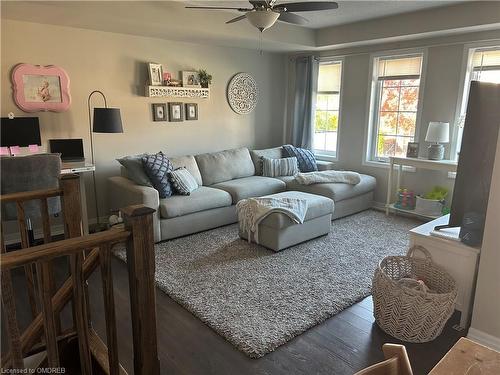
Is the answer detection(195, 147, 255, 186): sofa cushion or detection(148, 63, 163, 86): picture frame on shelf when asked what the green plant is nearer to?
detection(195, 147, 255, 186): sofa cushion

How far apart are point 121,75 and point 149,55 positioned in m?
0.46

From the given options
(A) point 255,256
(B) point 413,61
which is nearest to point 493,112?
(A) point 255,256

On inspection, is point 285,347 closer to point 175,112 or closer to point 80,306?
point 80,306

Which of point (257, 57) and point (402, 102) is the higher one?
point (257, 57)

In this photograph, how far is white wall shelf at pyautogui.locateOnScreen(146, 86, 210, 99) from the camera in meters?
4.58

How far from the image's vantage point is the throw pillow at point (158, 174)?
13.0 feet

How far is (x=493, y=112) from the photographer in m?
2.26

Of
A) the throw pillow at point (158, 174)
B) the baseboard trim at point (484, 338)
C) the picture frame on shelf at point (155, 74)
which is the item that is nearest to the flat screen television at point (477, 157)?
the baseboard trim at point (484, 338)

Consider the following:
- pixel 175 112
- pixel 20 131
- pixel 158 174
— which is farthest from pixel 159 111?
pixel 20 131

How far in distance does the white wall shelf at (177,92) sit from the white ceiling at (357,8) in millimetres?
1182

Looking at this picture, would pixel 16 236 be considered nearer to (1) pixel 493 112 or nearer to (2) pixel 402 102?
(1) pixel 493 112

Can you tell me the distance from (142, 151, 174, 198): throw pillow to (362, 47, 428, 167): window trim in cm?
302

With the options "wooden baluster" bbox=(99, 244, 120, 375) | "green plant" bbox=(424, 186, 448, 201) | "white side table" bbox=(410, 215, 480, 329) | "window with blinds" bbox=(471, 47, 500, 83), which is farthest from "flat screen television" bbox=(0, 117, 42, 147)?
"window with blinds" bbox=(471, 47, 500, 83)

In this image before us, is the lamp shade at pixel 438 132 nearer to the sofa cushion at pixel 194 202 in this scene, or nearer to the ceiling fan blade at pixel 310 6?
the ceiling fan blade at pixel 310 6
